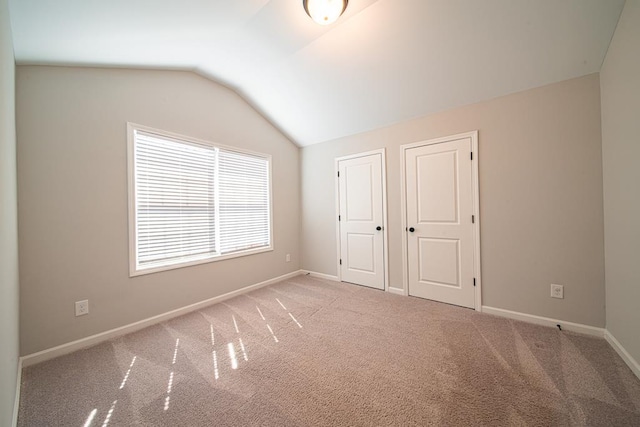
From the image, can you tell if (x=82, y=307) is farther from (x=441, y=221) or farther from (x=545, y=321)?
(x=545, y=321)

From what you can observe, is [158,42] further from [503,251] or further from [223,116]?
[503,251]

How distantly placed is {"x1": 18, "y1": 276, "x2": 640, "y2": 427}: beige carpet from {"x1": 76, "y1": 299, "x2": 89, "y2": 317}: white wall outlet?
0.33m

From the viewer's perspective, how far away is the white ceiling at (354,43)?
5.68 ft

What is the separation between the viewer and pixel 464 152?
2.75 meters

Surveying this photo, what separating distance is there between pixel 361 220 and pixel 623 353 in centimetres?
270

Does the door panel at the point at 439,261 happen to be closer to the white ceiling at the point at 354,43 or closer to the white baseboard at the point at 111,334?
the white ceiling at the point at 354,43

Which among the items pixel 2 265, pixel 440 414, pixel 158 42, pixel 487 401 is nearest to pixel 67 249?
pixel 2 265

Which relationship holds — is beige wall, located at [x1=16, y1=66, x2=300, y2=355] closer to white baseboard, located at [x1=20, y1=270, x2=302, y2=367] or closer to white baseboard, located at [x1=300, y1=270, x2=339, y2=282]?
white baseboard, located at [x1=20, y1=270, x2=302, y2=367]

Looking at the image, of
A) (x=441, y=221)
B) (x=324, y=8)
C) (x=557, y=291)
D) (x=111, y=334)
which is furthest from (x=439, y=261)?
(x=111, y=334)

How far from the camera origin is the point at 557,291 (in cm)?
228

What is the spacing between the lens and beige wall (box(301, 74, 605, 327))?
84.3 inches

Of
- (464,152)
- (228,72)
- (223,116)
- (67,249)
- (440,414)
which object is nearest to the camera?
(440,414)

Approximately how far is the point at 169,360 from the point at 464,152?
363cm

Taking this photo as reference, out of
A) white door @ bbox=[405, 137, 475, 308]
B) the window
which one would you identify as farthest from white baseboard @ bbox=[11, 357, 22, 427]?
white door @ bbox=[405, 137, 475, 308]
